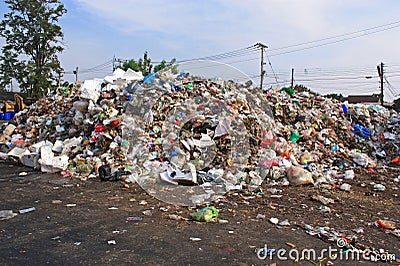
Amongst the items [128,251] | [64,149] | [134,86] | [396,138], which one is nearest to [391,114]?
[396,138]

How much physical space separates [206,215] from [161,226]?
17.2 inches

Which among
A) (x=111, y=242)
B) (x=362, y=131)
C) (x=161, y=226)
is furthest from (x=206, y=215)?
(x=362, y=131)

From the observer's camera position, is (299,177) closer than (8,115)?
Yes

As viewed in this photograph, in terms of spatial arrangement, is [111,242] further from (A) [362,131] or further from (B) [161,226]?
(A) [362,131]

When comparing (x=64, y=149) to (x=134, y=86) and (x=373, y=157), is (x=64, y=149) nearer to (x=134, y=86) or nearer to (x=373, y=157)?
(x=134, y=86)

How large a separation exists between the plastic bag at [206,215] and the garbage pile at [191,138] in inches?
19.0

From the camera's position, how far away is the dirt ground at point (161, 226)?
241 cm

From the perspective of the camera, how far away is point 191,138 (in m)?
5.34

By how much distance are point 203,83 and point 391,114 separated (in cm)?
550

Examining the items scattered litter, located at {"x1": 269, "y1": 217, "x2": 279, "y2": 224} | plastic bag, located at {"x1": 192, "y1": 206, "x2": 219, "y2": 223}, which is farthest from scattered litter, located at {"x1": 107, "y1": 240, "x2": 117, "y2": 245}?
scattered litter, located at {"x1": 269, "y1": 217, "x2": 279, "y2": 224}

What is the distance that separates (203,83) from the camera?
6.66 metres

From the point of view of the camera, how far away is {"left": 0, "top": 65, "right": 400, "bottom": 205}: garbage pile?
4.73 meters

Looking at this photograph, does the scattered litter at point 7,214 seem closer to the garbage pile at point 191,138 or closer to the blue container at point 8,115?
the garbage pile at point 191,138

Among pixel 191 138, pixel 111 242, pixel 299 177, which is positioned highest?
pixel 191 138
